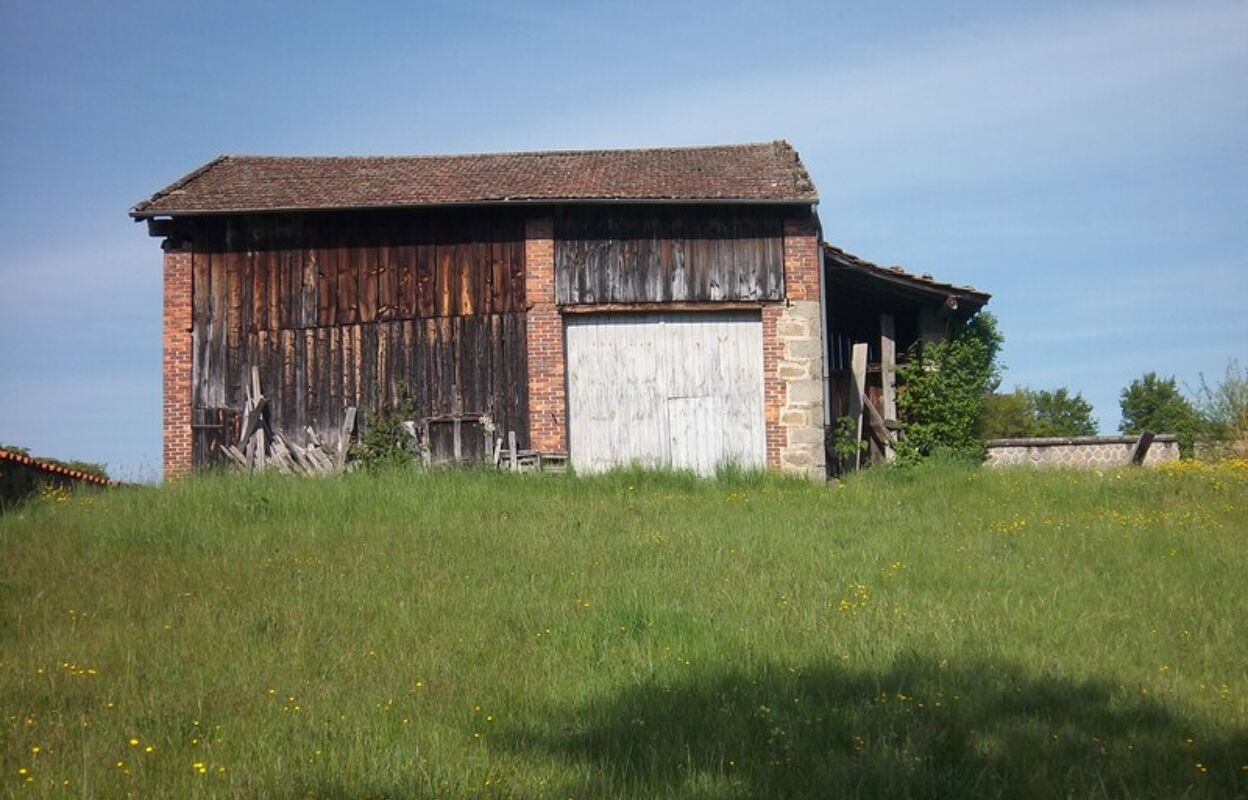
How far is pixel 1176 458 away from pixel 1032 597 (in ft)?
56.2

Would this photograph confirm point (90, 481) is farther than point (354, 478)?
Yes

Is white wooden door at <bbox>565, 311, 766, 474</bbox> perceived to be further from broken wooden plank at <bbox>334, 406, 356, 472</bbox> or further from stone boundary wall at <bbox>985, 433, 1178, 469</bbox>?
stone boundary wall at <bbox>985, 433, 1178, 469</bbox>

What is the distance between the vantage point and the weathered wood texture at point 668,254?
20.7 m

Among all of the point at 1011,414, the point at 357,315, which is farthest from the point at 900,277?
the point at 1011,414

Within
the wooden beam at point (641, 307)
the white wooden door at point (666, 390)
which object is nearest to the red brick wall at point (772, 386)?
the white wooden door at point (666, 390)

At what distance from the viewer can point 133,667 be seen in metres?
8.40

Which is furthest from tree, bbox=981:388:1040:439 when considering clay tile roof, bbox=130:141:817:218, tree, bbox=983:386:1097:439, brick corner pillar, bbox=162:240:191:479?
brick corner pillar, bbox=162:240:191:479

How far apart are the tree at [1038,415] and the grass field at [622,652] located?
37.5m

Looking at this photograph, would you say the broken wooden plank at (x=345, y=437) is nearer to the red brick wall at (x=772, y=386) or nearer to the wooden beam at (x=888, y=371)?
the red brick wall at (x=772, y=386)

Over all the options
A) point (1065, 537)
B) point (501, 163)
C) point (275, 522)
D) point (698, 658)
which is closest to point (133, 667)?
point (698, 658)

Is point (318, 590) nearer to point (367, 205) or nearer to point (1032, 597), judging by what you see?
point (1032, 597)

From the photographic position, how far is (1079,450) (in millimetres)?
25656

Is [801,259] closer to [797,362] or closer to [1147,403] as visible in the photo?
[797,362]

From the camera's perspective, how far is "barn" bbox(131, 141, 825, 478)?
67.6 feet
